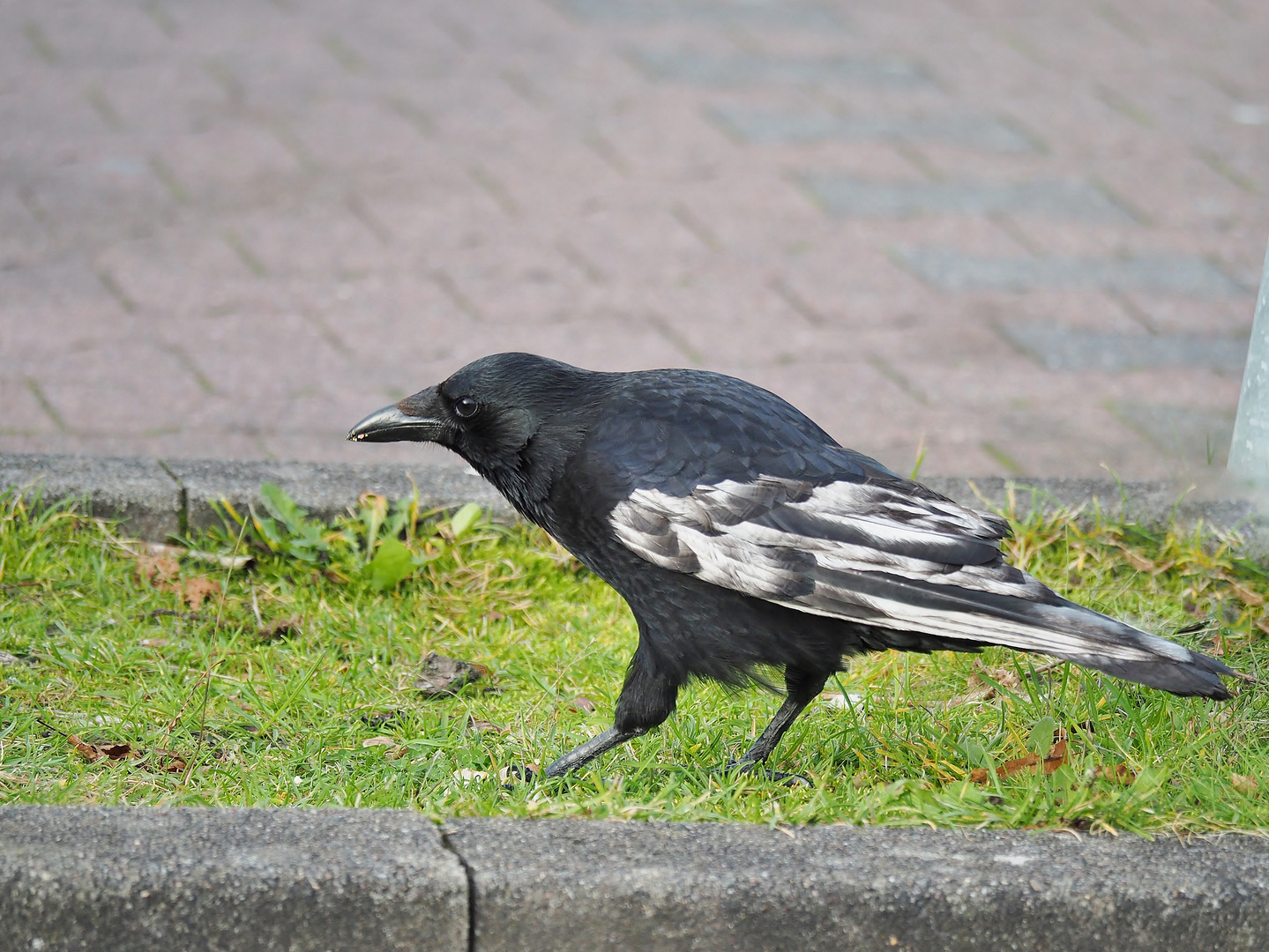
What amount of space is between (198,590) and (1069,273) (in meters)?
3.66

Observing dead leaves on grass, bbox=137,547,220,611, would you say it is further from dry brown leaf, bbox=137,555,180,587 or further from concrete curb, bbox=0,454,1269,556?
concrete curb, bbox=0,454,1269,556

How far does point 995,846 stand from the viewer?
104 inches

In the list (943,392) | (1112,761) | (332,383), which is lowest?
(332,383)

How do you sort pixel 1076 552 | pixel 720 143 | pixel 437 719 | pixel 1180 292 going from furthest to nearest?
pixel 720 143, pixel 1180 292, pixel 1076 552, pixel 437 719

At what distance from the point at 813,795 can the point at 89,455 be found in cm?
234

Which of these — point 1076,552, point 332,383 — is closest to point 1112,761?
point 1076,552

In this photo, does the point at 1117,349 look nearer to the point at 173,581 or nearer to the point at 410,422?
the point at 410,422

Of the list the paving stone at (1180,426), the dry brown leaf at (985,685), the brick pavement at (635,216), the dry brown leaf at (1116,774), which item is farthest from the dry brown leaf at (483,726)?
the paving stone at (1180,426)

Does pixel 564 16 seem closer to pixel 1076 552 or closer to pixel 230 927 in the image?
pixel 1076 552

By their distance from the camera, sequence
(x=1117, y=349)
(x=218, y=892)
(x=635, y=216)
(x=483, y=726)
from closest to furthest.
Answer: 1. (x=218, y=892)
2. (x=483, y=726)
3. (x=1117, y=349)
4. (x=635, y=216)

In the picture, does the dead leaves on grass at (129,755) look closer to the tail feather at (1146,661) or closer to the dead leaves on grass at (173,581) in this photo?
the dead leaves on grass at (173,581)

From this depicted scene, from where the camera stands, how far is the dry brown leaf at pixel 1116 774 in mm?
2918

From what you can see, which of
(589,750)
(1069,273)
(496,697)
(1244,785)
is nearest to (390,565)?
(496,697)

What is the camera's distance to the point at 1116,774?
9.63 ft
